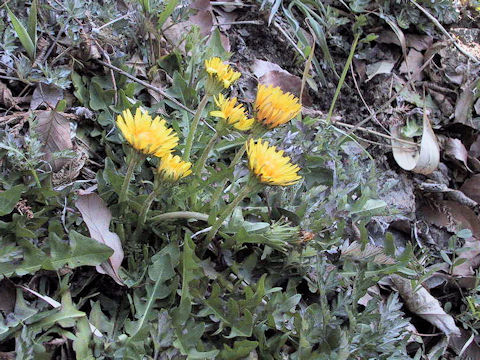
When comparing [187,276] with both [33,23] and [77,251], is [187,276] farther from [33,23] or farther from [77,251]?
[33,23]

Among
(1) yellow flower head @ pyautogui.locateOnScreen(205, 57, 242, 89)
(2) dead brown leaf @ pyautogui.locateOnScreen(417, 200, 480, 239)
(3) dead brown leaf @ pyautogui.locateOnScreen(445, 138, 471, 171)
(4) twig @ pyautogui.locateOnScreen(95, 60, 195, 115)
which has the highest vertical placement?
(1) yellow flower head @ pyautogui.locateOnScreen(205, 57, 242, 89)

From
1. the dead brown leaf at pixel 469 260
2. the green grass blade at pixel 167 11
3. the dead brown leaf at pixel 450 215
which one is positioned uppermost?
the green grass blade at pixel 167 11

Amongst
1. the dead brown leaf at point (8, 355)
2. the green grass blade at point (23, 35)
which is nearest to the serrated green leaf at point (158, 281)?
the dead brown leaf at point (8, 355)

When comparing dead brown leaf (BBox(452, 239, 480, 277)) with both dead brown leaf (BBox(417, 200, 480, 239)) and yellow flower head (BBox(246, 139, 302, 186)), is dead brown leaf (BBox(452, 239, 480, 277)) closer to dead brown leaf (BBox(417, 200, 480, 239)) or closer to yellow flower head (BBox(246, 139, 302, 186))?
dead brown leaf (BBox(417, 200, 480, 239))

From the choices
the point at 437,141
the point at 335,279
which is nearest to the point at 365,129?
the point at 437,141

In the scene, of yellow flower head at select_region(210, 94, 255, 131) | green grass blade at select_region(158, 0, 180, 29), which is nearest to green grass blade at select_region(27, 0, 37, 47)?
green grass blade at select_region(158, 0, 180, 29)

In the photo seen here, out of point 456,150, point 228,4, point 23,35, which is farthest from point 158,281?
point 456,150

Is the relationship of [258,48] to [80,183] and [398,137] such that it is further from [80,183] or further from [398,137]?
[80,183]

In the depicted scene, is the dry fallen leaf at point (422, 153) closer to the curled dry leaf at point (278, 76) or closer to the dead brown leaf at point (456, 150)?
the dead brown leaf at point (456, 150)
